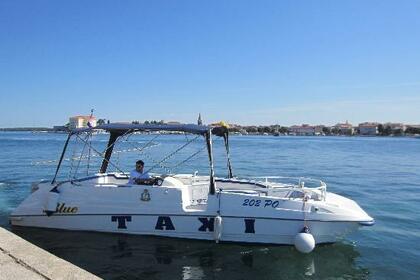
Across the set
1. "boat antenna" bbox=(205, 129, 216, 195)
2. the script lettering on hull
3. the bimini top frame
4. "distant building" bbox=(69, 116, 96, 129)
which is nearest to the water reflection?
the script lettering on hull

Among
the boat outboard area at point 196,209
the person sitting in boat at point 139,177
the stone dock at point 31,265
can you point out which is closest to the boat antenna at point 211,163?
the boat outboard area at point 196,209

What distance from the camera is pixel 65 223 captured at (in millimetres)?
11922

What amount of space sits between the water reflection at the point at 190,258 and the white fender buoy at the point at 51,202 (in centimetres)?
66

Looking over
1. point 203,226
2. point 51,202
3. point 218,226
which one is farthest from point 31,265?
point 51,202

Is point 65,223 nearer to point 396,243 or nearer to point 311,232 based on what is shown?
point 311,232

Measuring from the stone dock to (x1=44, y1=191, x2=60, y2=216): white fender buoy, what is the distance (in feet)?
16.8

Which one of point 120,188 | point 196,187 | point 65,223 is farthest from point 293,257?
point 65,223

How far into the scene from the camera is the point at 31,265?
5879mm

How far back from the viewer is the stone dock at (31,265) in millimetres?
5539

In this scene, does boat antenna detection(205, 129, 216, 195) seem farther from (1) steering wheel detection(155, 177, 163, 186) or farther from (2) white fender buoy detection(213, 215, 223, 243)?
(1) steering wheel detection(155, 177, 163, 186)

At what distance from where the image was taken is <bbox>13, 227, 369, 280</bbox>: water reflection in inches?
376

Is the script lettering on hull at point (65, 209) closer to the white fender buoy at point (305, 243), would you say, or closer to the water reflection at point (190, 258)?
the water reflection at point (190, 258)

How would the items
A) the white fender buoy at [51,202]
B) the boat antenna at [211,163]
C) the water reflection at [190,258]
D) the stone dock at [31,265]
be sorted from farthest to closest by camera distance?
the white fender buoy at [51,202] < the boat antenna at [211,163] < the water reflection at [190,258] < the stone dock at [31,265]

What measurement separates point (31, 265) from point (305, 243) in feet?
19.8
